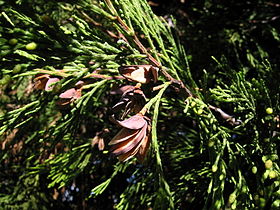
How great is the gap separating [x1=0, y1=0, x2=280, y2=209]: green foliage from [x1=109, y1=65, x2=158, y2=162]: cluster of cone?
0.04 m

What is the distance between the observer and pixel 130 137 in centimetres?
76

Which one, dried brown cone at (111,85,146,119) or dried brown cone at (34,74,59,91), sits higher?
dried brown cone at (34,74,59,91)

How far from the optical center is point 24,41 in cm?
72

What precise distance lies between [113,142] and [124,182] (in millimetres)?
1268

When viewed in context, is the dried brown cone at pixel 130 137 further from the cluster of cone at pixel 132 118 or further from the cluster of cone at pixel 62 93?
the cluster of cone at pixel 62 93

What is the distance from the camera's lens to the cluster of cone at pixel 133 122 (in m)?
0.75

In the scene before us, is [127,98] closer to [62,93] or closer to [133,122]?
[133,122]

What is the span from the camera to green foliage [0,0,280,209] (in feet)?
2.50

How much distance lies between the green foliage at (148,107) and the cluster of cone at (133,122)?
4 centimetres

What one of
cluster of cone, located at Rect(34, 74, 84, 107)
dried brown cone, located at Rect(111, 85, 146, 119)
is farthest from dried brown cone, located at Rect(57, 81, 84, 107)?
dried brown cone, located at Rect(111, 85, 146, 119)

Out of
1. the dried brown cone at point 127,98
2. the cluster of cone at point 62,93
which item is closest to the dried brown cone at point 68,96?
the cluster of cone at point 62,93

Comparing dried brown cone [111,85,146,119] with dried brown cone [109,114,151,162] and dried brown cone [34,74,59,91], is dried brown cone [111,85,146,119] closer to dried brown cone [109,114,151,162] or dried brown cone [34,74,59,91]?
dried brown cone [109,114,151,162]

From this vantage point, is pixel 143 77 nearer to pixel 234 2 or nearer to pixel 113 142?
pixel 113 142

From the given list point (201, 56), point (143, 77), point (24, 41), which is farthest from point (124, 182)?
point (24, 41)
